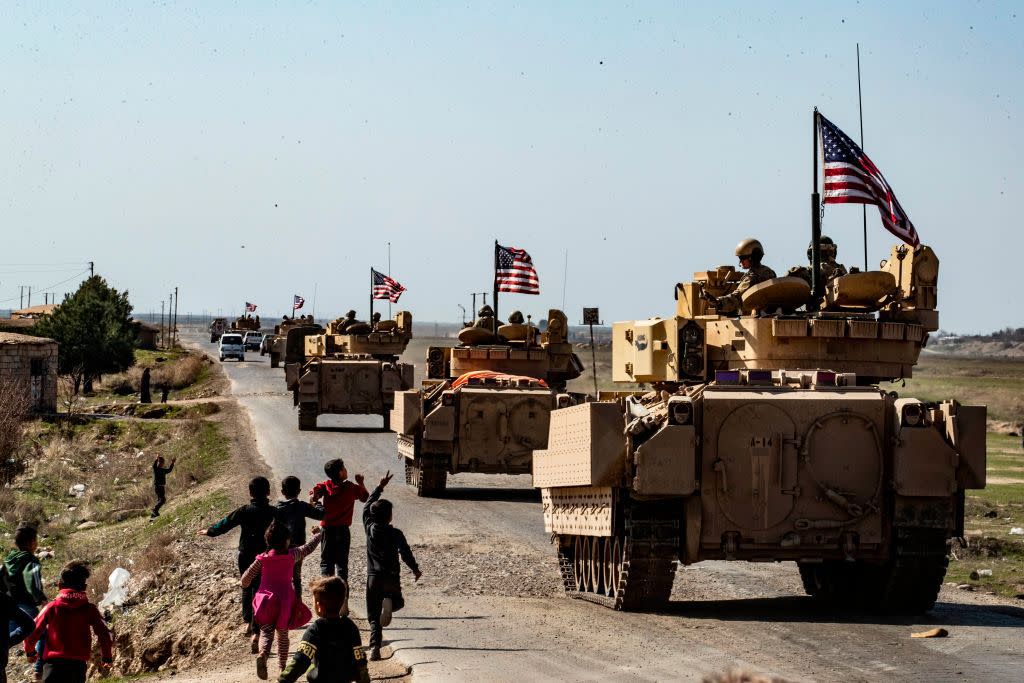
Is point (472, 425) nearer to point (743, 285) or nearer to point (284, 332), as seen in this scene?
point (743, 285)

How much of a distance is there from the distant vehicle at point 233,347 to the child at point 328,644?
76.5 m

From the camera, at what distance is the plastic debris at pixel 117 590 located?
17.7 meters

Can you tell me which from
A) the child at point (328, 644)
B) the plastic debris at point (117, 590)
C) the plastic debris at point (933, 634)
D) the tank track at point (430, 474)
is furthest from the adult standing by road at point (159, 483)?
the child at point (328, 644)

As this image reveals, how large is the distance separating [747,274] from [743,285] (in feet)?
0.57

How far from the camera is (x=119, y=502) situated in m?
29.3

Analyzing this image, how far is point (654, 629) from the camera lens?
41.9 ft

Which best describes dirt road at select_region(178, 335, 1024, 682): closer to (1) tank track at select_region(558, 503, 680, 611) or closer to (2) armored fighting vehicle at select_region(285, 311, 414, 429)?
(1) tank track at select_region(558, 503, 680, 611)

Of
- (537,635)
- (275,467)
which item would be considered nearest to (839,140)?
(537,635)

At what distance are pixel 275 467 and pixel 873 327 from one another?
17.0 metres

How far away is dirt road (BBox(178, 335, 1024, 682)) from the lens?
1107 centimetres

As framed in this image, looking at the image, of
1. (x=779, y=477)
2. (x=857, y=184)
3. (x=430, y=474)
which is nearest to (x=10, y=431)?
(x=430, y=474)

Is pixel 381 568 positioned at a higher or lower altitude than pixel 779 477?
lower

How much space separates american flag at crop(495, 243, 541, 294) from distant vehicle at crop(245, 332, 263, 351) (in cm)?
6797

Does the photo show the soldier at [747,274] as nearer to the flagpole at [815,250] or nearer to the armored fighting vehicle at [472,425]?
the flagpole at [815,250]
